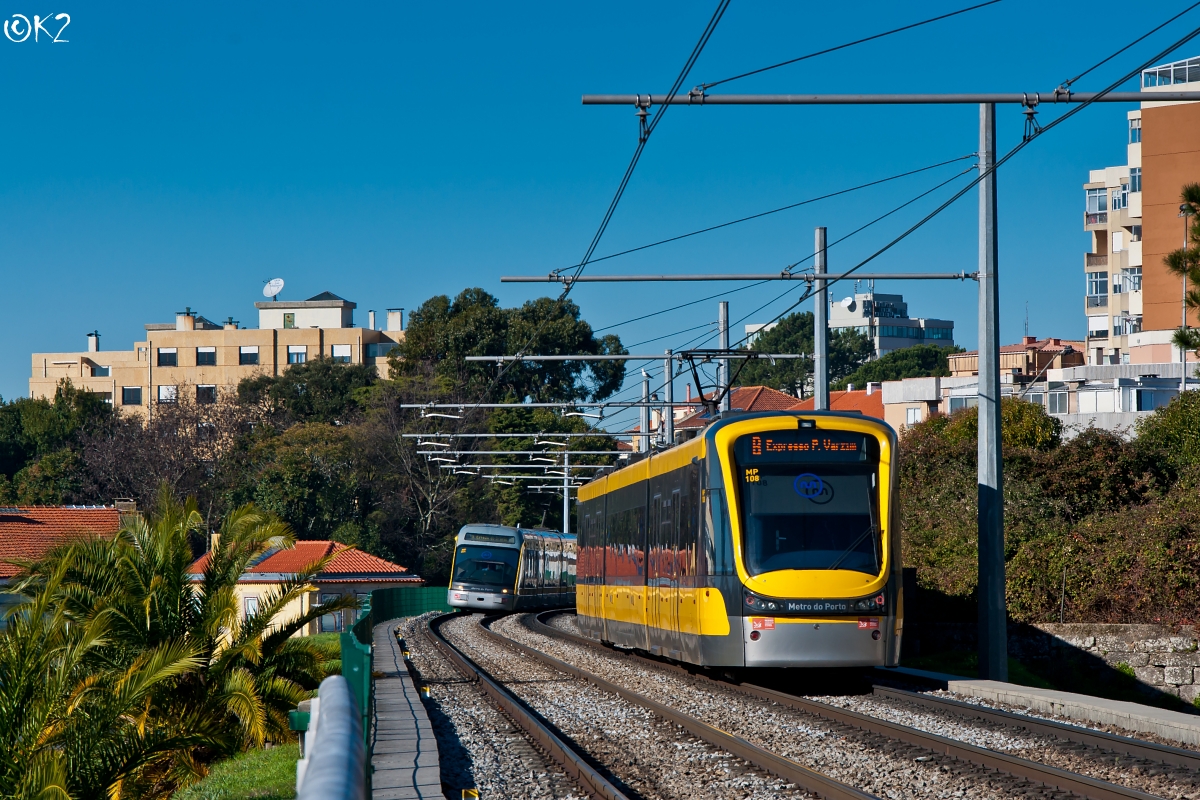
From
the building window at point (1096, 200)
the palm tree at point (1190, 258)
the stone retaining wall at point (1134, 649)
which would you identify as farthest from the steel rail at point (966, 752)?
the building window at point (1096, 200)

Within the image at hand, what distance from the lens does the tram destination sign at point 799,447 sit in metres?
15.7

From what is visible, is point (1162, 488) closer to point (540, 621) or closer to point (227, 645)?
point (540, 621)

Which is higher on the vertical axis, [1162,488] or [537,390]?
[537,390]

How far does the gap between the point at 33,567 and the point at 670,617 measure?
864 cm

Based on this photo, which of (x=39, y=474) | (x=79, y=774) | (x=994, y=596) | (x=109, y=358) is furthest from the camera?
(x=109, y=358)

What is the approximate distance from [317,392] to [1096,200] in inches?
2086

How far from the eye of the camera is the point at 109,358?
119m

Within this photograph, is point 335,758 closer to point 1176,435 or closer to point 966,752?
point 966,752

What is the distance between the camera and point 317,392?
9000 cm

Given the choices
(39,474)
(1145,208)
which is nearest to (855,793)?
(1145,208)

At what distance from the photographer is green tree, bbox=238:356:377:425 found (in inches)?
3494

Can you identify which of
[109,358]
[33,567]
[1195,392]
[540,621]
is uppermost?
[109,358]

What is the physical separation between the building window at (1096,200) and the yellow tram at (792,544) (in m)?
79.6

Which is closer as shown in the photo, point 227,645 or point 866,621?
point 866,621
